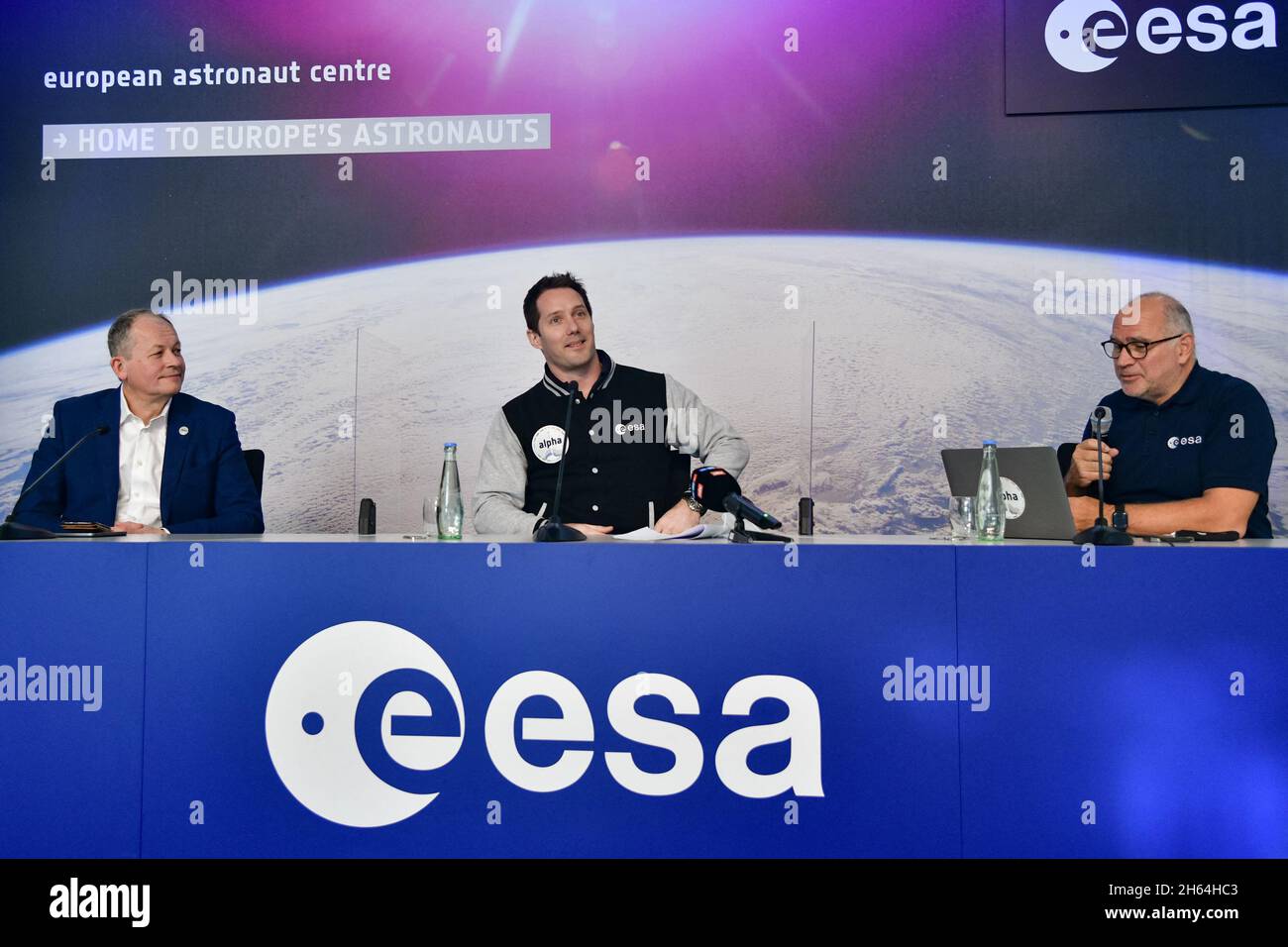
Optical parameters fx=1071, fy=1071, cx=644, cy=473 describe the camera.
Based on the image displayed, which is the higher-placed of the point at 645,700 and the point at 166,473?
the point at 166,473

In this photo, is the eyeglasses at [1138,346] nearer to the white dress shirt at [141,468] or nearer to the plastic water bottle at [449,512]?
the plastic water bottle at [449,512]

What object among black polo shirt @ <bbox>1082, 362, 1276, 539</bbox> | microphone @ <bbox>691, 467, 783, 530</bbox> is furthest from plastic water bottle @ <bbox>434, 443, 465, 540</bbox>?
black polo shirt @ <bbox>1082, 362, 1276, 539</bbox>

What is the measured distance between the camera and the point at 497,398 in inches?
165

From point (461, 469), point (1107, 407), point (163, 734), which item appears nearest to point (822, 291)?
point (1107, 407)

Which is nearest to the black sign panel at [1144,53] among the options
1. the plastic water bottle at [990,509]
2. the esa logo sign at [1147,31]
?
the esa logo sign at [1147,31]

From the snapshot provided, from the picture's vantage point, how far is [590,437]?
11.9 feet

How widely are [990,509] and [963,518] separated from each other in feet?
0.18

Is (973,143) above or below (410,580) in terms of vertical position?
above

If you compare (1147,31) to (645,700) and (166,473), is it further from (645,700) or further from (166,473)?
(166,473)

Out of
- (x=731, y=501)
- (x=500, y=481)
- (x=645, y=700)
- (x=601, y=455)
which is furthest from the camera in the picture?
(x=601, y=455)

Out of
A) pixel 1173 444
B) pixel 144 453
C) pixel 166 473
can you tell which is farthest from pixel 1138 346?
pixel 144 453
